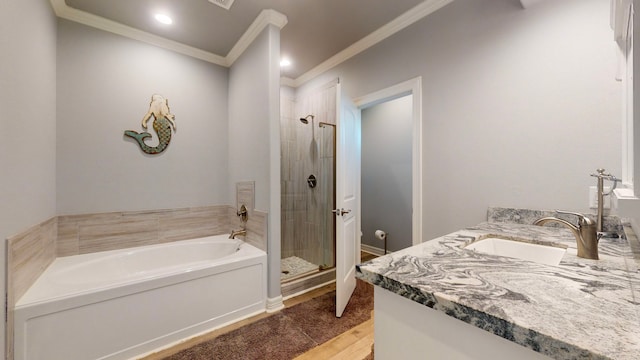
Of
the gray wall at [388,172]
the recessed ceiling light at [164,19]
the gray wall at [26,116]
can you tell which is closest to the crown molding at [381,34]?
the gray wall at [388,172]

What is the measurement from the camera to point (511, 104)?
1.58m

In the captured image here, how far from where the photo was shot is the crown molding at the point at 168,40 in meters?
2.08

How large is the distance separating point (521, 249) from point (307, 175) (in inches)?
89.0

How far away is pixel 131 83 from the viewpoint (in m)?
2.39

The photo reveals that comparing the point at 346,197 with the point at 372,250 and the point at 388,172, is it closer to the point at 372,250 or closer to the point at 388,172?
the point at 388,172

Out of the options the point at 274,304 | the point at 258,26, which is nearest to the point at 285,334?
the point at 274,304

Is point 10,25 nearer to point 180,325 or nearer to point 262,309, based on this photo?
point 180,325

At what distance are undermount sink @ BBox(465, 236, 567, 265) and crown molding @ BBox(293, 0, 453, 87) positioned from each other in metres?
1.84

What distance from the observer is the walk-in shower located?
2.78 metres

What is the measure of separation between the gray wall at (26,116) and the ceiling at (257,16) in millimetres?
545

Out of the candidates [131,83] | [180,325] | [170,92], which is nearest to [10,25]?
[131,83]

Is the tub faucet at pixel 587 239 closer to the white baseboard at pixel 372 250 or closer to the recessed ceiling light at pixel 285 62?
the white baseboard at pixel 372 250

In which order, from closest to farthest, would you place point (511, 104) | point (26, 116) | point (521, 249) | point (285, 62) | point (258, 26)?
point (521, 249)
point (26, 116)
point (511, 104)
point (258, 26)
point (285, 62)

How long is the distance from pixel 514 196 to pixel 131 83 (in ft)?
11.4
